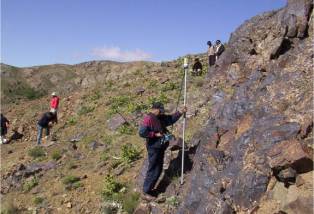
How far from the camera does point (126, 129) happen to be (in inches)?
691

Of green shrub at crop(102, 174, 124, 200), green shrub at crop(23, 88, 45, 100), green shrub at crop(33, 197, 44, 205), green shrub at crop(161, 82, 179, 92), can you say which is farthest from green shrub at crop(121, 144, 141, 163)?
green shrub at crop(23, 88, 45, 100)

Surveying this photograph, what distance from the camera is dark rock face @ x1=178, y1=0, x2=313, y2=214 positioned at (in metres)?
7.49

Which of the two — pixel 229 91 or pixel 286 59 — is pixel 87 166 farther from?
pixel 286 59

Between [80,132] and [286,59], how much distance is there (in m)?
11.7

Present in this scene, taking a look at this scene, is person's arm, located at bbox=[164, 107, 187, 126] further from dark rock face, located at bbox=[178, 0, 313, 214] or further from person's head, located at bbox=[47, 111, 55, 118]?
person's head, located at bbox=[47, 111, 55, 118]

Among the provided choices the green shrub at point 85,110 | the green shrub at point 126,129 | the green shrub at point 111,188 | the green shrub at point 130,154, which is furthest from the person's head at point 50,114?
the green shrub at point 111,188

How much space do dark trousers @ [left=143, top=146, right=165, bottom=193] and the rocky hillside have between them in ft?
1.19

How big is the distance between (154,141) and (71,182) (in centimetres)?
472

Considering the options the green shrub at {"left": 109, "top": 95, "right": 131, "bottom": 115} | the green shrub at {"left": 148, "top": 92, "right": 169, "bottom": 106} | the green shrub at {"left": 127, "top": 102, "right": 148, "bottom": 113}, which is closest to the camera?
the green shrub at {"left": 148, "top": 92, "right": 169, "bottom": 106}

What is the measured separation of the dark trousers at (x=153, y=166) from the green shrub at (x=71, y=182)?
378 cm

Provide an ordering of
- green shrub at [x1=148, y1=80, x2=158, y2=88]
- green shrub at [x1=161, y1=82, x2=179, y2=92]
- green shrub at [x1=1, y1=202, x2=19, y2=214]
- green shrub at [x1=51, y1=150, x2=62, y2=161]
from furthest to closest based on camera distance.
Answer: green shrub at [x1=148, y1=80, x2=158, y2=88], green shrub at [x1=161, y1=82, x2=179, y2=92], green shrub at [x1=51, y1=150, x2=62, y2=161], green shrub at [x1=1, y1=202, x2=19, y2=214]

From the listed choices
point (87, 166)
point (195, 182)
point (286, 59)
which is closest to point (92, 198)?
point (87, 166)

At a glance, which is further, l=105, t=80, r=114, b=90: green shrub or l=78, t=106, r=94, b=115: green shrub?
l=105, t=80, r=114, b=90: green shrub

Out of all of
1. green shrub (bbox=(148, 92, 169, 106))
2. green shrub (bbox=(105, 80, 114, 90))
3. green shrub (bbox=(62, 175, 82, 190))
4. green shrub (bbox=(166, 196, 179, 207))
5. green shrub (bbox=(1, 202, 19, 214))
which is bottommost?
green shrub (bbox=(1, 202, 19, 214))
